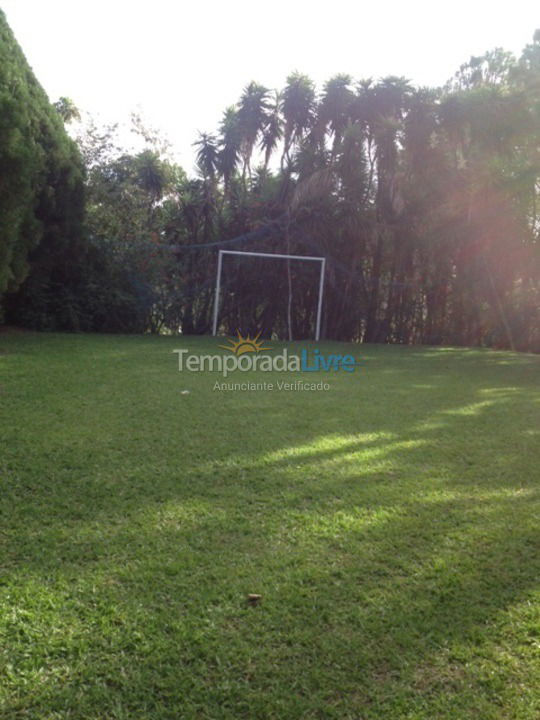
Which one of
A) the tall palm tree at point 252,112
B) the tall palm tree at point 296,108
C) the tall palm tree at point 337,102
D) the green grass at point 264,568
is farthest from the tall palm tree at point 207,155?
the green grass at point 264,568

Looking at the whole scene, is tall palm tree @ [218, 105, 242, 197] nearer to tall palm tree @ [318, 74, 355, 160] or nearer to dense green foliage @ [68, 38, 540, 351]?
dense green foliage @ [68, 38, 540, 351]

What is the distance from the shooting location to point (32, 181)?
782 cm

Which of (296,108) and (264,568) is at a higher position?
(296,108)

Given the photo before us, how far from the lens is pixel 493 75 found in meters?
17.9

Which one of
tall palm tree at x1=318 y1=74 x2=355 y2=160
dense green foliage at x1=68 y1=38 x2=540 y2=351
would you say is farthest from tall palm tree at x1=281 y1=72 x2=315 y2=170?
tall palm tree at x1=318 y1=74 x2=355 y2=160

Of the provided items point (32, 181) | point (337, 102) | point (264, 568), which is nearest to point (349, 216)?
point (337, 102)

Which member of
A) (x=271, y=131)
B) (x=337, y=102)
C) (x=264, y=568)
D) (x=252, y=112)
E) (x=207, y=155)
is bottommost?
(x=264, y=568)

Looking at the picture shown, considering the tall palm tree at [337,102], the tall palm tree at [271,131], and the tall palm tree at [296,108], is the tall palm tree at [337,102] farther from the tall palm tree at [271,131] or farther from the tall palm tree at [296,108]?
the tall palm tree at [271,131]

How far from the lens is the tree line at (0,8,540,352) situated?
11.0m

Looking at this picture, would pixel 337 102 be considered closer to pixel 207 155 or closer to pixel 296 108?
pixel 296 108

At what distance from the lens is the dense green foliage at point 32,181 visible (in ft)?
21.5

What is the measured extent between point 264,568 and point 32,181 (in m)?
7.83

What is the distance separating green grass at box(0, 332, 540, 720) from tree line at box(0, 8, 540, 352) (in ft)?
26.0

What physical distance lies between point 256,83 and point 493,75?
9.78 metres
